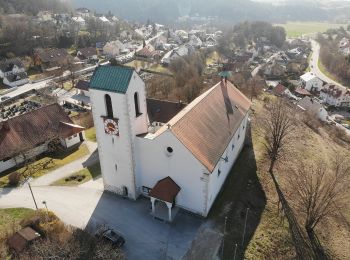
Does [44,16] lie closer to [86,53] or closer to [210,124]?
[86,53]

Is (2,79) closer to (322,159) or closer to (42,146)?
(42,146)

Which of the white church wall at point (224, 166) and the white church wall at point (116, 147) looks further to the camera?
the white church wall at point (224, 166)

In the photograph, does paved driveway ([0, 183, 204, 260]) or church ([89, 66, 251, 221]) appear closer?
paved driveway ([0, 183, 204, 260])

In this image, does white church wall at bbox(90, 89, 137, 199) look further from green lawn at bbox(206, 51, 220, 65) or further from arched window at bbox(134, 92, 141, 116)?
green lawn at bbox(206, 51, 220, 65)

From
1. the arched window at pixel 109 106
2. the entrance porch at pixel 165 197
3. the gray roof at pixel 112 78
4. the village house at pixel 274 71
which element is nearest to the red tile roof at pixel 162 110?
the arched window at pixel 109 106

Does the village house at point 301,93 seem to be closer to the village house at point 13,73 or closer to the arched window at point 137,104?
the village house at point 13,73

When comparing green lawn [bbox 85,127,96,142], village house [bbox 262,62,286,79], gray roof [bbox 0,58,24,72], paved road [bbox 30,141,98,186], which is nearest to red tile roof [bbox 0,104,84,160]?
green lawn [bbox 85,127,96,142]

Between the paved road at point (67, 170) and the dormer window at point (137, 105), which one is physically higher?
the dormer window at point (137, 105)
